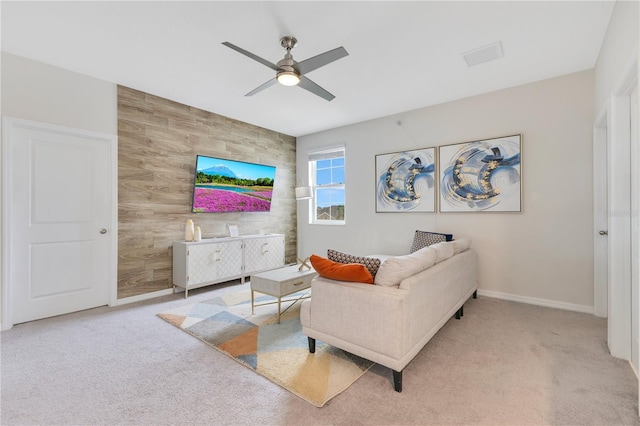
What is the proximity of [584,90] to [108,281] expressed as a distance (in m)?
5.75

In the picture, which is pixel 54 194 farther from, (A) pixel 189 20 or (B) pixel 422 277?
(B) pixel 422 277

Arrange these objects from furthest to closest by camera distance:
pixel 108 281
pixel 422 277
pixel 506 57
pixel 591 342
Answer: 1. pixel 108 281
2. pixel 506 57
3. pixel 591 342
4. pixel 422 277

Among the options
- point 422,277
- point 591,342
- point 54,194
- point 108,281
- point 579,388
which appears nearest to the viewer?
point 579,388

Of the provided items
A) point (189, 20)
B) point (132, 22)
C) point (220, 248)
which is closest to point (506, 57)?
point (189, 20)

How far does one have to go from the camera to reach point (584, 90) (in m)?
3.15

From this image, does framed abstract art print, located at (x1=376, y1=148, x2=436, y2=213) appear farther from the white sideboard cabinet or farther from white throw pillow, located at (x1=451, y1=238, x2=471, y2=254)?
the white sideboard cabinet

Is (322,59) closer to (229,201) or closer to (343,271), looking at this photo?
(343,271)

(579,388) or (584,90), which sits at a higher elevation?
(584,90)

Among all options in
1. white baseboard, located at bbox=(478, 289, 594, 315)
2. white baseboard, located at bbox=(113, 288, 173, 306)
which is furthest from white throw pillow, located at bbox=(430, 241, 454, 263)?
white baseboard, located at bbox=(113, 288, 173, 306)

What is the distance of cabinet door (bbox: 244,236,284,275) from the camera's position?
4.54 m

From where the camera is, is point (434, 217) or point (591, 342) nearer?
point (591, 342)

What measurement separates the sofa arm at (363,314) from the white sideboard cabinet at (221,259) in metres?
2.27

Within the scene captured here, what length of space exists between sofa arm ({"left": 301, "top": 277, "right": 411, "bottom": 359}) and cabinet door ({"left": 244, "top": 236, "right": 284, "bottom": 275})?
8.36ft

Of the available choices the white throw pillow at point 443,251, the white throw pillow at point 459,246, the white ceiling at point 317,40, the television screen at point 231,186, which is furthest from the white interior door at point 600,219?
the television screen at point 231,186
